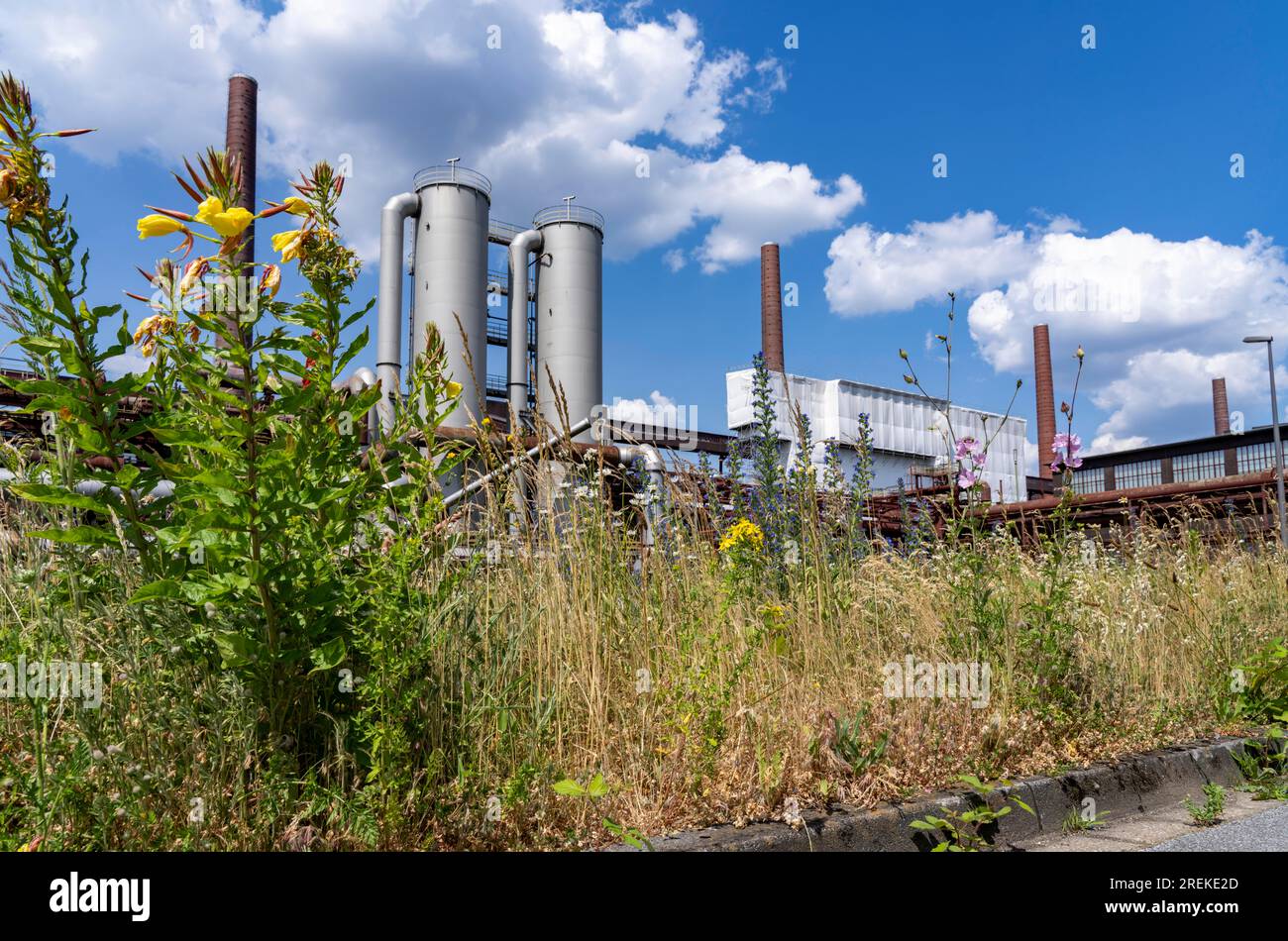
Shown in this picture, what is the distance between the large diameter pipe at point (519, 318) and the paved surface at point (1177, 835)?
2087 cm

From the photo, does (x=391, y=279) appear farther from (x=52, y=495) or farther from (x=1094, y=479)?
(x=1094, y=479)

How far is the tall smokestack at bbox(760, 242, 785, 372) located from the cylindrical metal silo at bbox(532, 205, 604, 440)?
5.67 m

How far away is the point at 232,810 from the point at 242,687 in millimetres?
285

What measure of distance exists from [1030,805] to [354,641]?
227 centimetres

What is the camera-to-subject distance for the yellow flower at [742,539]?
3.83 m

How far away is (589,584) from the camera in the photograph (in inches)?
123

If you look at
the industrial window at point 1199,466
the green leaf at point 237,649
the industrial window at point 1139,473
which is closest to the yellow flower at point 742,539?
the green leaf at point 237,649

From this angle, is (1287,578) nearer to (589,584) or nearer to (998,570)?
(998,570)

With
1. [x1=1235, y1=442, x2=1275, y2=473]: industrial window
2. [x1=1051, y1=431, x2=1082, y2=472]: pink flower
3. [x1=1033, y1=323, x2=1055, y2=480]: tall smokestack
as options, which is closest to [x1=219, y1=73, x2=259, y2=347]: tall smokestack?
[x1=1051, y1=431, x2=1082, y2=472]: pink flower

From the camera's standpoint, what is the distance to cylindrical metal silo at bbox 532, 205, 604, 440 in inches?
908
